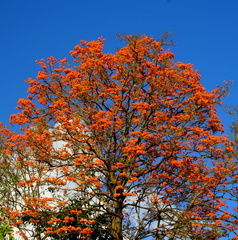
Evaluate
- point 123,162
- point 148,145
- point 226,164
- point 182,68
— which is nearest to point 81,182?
point 123,162

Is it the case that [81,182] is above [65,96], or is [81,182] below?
below

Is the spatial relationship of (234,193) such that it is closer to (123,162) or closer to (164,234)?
(164,234)

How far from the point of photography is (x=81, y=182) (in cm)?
1927

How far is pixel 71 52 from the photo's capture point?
23.7m

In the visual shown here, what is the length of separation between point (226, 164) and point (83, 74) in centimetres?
874

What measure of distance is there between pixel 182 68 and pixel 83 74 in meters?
5.39

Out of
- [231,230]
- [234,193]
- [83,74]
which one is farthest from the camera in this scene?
[83,74]

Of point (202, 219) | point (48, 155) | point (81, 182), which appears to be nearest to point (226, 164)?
point (202, 219)

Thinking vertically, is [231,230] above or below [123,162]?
below

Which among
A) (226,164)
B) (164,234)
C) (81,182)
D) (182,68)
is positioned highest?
(182,68)

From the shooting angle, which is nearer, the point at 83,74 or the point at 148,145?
the point at 148,145

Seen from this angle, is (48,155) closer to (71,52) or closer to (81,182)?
(81,182)

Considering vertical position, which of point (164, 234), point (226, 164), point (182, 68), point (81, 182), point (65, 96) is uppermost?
point (182, 68)

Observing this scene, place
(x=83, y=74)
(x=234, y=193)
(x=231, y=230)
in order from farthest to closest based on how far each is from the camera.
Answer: (x=83, y=74) < (x=234, y=193) < (x=231, y=230)
